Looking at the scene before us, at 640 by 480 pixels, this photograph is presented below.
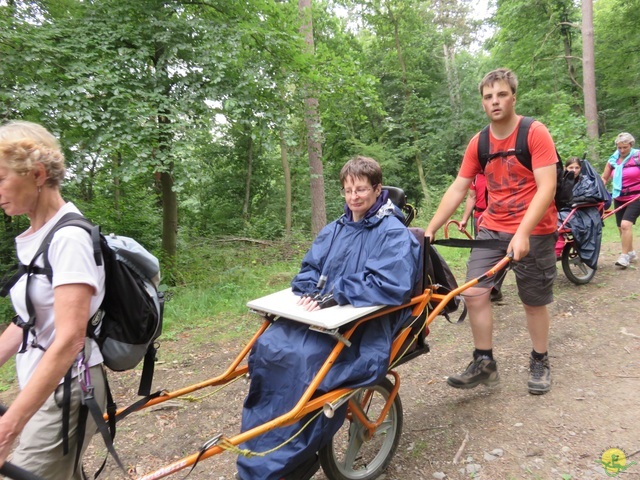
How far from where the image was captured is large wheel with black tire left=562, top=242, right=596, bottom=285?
18.2ft

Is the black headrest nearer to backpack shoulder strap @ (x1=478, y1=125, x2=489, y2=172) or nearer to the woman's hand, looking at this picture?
backpack shoulder strap @ (x1=478, y1=125, x2=489, y2=172)

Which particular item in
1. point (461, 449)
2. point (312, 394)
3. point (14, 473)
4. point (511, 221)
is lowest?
point (461, 449)

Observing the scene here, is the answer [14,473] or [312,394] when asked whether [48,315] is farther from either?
[312,394]

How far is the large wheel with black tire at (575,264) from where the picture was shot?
5.55 m

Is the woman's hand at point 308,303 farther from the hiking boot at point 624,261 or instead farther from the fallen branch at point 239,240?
the fallen branch at point 239,240

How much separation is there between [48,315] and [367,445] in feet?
6.91

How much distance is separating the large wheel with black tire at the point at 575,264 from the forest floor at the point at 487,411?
89 centimetres

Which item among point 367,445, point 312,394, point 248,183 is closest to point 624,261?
point 367,445

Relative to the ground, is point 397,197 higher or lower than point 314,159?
lower

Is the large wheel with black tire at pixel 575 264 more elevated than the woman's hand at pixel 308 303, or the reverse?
the woman's hand at pixel 308 303

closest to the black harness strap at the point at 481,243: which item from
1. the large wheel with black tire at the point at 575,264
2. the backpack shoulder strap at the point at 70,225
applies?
the backpack shoulder strap at the point at 70,225

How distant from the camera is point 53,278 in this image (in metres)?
1.41

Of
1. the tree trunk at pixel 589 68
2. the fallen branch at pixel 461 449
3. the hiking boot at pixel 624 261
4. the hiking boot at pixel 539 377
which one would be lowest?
Answer: the fallen branch at pixel 461 449

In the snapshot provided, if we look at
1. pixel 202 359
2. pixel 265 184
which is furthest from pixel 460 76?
pixel 202 359
